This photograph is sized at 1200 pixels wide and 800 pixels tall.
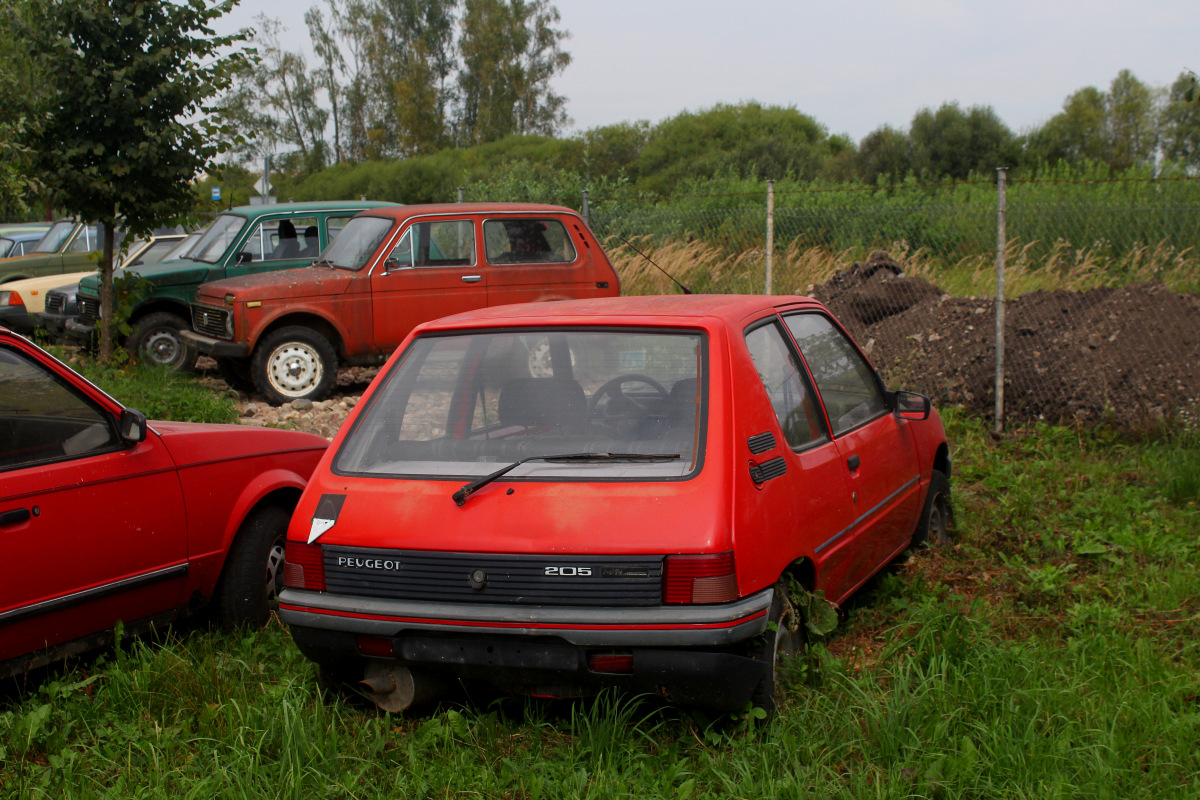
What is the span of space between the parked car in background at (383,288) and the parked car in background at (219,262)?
0.96 m

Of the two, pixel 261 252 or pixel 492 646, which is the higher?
pixel 261 252

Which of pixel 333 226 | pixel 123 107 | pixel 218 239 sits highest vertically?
pixel 123 107

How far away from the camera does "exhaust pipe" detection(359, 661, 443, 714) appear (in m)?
3.46

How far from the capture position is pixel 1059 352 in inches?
348

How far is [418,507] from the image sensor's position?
330 cm

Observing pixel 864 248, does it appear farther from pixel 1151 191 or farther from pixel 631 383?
pixel 631 383

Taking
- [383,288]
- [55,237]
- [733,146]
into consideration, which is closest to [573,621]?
[383,288]

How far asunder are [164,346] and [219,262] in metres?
1.17

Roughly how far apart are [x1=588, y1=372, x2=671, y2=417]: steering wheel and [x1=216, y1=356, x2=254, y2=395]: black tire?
25.1 ft

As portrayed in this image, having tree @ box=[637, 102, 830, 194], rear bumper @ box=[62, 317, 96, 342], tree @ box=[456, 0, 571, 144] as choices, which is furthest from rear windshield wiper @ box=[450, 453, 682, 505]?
tree @ box=[456, 0, 571, 144]

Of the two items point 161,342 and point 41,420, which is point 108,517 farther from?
point 161,342

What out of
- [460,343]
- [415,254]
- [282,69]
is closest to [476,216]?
[415,254]

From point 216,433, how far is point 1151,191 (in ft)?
41.7

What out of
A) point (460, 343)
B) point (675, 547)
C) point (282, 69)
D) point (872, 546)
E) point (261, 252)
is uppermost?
point (282, 69)
